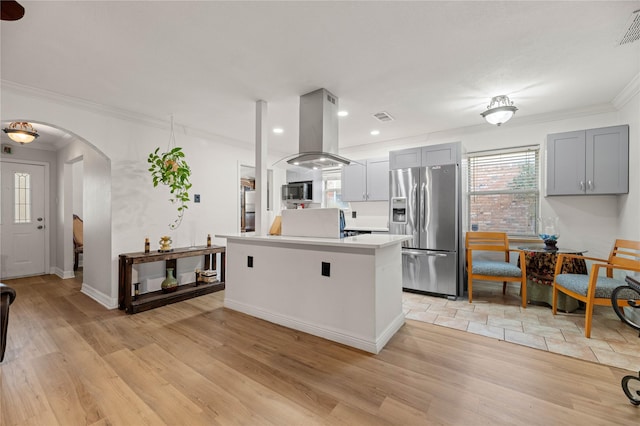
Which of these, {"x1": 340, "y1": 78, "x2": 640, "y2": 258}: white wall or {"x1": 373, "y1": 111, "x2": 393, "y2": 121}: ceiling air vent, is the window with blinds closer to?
{"x1": 340, "y1": 78, "x2": 640, "y2": 258}: white wall

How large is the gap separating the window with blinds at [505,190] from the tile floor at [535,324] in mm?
1048

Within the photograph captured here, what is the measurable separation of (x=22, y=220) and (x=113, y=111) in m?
3.62

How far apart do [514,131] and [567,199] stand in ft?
3.90

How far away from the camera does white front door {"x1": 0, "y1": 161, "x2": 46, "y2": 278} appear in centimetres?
496

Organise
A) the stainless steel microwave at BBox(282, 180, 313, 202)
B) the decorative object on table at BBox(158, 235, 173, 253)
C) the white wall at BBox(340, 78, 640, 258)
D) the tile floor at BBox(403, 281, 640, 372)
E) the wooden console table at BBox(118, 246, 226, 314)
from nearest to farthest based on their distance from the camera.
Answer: the tile floor at BBox(403, 281, 640, 372) < the white wall at BBox(340, 78, 640, 258) < the wooden console table at BBox(118, 246, 226, 314) < the decorative object on table at BBox(158, 235, 173, 253) < the stainless steel microwave at BBox(282, 180, 313, 202)

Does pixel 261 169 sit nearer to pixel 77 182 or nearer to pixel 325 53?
pixel 325 53

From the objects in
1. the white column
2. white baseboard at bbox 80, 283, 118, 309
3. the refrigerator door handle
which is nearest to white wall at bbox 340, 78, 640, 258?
the refrigerator door handle

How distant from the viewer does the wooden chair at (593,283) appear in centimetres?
261

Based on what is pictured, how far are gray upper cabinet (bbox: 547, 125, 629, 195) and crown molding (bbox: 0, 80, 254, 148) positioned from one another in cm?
500

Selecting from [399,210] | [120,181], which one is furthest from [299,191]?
[120,181]

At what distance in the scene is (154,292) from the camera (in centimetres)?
386

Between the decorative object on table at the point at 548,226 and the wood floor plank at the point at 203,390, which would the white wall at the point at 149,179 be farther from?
the wood floor plank at the point at 203,390

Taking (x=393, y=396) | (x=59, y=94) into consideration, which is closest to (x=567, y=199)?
(x=393, y=396)

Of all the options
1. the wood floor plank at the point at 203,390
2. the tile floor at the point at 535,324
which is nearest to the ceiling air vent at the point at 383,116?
the tile floor at the point at 535,324
